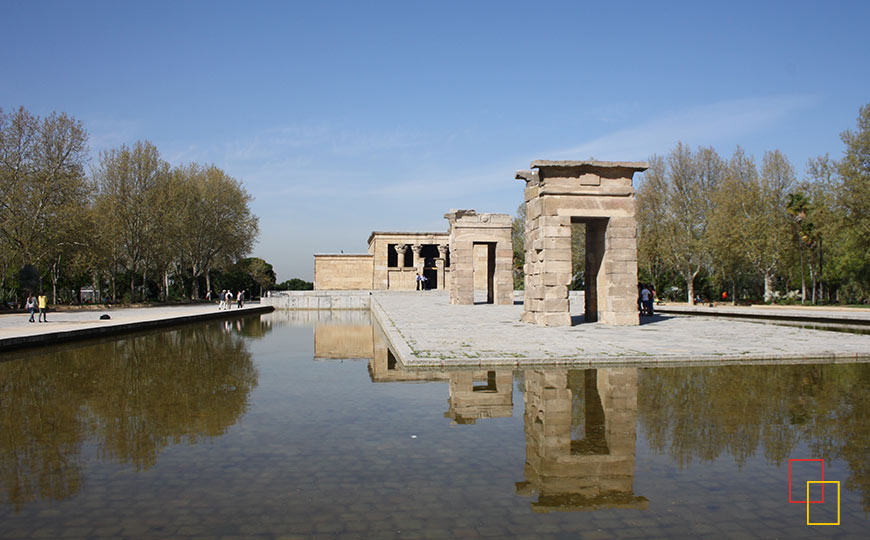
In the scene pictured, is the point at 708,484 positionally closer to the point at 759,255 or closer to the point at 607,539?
the point at 607,539

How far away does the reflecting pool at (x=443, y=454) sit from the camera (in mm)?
3430

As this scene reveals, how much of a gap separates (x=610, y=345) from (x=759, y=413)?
4725 millimetres

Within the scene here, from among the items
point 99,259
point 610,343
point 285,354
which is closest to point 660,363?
point 610,343

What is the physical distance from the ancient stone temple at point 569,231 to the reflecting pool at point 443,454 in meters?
6.96

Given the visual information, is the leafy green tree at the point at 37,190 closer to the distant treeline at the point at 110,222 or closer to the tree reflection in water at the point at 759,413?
the distant treeline at the point at 110,222

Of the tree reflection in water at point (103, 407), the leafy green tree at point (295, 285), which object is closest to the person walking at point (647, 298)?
the tree reflection in water at point (103, 407)

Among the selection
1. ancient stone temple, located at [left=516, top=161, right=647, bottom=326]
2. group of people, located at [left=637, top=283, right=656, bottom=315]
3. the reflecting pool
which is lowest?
the reflecting pool

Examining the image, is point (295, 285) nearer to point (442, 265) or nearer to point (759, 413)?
point (442, 265)

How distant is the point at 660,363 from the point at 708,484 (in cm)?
536

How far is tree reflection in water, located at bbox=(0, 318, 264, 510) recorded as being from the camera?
14.8 ft

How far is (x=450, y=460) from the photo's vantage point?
15.0 feet

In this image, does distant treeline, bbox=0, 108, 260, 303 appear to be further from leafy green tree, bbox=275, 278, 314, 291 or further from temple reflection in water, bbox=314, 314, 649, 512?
temple reflection in water, bbox=314, 314, 649, 512

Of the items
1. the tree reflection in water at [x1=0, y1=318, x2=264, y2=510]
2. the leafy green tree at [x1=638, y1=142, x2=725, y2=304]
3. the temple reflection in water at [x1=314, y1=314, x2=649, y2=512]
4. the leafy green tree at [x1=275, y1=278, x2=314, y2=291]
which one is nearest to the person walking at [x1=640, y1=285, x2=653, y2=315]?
the temple reflection in water at [x1=314, y1=314, x2=649, y2=512]

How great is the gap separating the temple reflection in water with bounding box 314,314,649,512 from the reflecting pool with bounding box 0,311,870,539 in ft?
0.08
